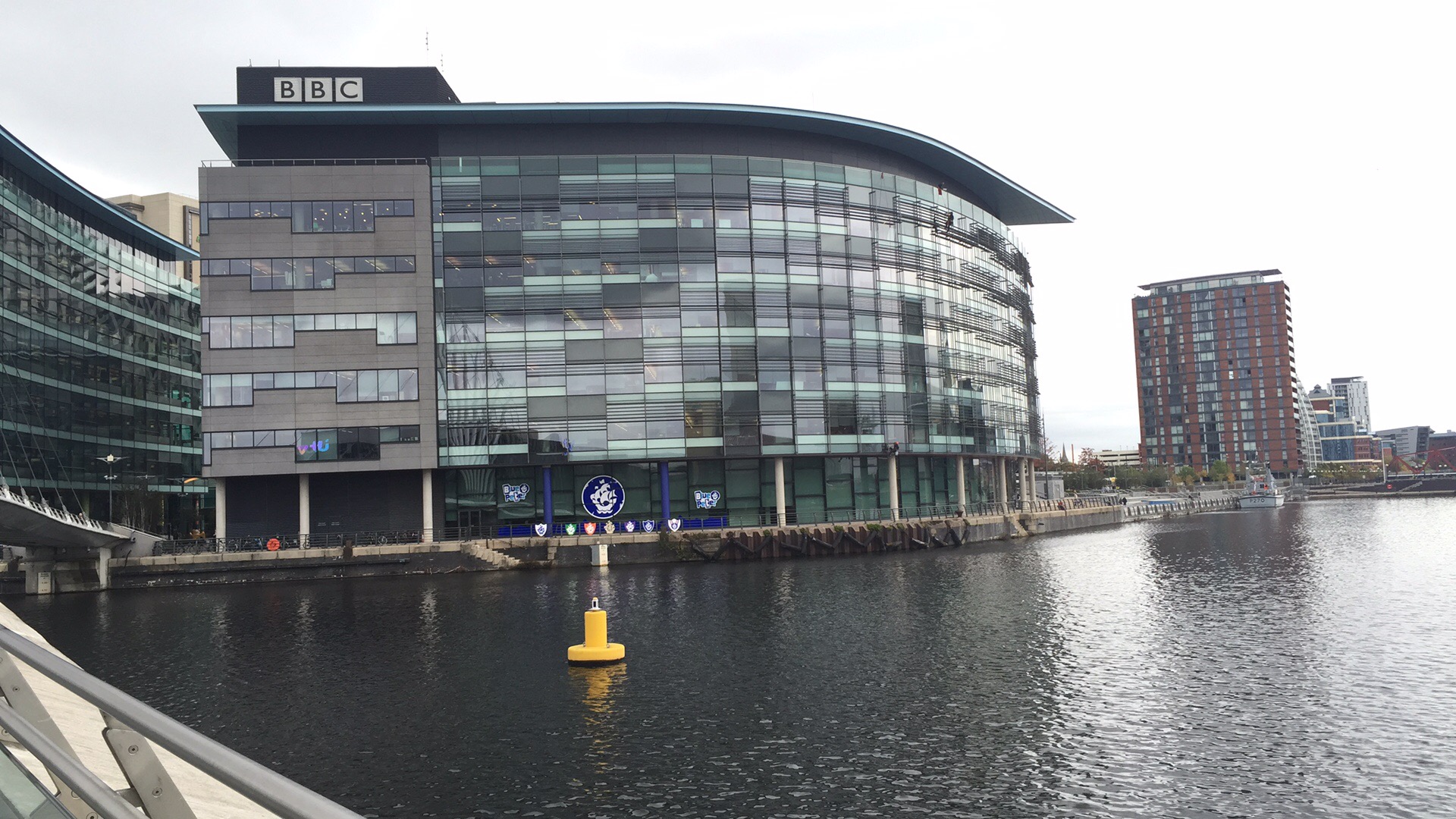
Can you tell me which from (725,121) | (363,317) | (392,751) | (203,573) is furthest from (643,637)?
(725,121)

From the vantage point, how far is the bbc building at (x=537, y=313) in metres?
73.0

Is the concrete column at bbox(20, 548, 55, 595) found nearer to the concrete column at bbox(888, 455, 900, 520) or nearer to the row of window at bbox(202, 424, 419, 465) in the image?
the row of window at bbox(202, 424, 419, 465)

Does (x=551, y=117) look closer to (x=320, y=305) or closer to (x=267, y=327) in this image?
(x=320, y=305)

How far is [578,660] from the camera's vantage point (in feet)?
94.1

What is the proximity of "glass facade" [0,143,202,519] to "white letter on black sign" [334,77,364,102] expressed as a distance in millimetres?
27495

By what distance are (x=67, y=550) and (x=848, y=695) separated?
59.8 metres

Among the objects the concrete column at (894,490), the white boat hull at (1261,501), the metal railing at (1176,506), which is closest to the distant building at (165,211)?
the concrete column at (894,490)

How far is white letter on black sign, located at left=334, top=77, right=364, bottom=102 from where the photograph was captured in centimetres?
7712

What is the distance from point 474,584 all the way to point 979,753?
144ft

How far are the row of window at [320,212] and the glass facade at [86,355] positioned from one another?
21.1 m

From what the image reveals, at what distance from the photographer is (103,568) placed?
2486 inches

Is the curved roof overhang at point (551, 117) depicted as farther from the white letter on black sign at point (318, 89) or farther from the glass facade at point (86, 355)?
the glass facade at point (86, 355)

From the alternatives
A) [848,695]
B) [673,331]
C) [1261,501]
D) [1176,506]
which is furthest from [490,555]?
[1261,501]

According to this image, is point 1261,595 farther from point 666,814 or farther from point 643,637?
point 666,814
